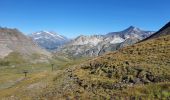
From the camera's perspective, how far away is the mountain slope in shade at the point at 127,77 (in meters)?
50.6

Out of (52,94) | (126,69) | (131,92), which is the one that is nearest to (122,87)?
(131,92)

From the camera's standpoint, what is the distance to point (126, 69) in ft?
212

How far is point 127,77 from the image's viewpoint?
197 feet

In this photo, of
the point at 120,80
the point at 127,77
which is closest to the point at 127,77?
the point at 127,77

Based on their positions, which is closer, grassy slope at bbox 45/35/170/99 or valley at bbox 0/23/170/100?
grassy slope at bbox 45/35/170/99

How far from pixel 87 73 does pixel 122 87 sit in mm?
19049

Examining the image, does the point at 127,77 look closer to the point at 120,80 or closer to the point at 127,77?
the point at 127,77

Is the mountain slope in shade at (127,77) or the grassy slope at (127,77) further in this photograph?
the mountain slope in shade at (127,77)

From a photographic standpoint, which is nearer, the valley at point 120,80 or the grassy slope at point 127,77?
the grassy slope at point 127,77

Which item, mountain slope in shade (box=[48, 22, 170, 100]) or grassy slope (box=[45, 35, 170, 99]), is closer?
grassy slope (box=[45, 35, 170, 99])

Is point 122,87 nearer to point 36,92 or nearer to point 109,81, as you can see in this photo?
point 109,81

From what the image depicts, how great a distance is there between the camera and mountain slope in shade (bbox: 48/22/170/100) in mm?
50594

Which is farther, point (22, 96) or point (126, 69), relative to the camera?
point (22, 96)

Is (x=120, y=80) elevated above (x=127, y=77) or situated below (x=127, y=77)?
below
